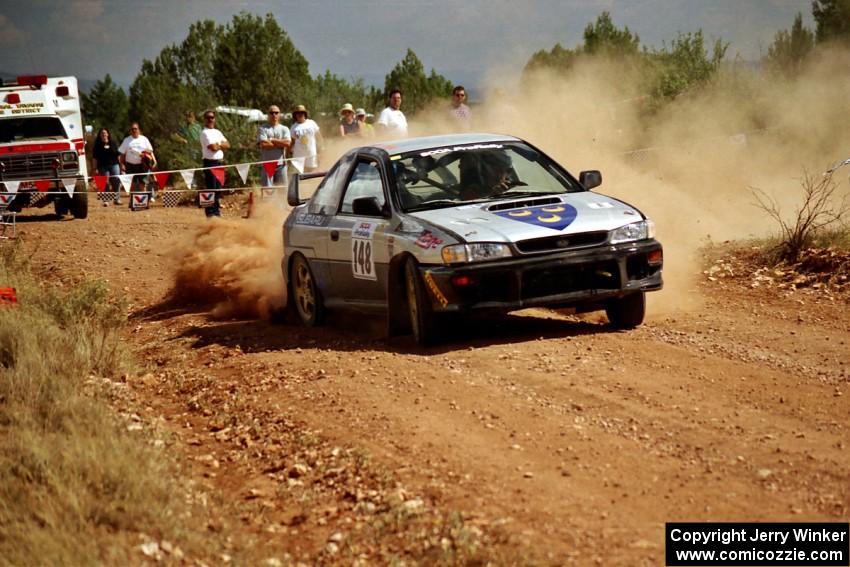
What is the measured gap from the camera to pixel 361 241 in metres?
9.41

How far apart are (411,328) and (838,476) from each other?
432 cm

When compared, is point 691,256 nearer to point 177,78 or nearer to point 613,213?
Result: point 613,213

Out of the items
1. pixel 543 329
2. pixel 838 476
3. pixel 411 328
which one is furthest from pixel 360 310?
pixel 838 476

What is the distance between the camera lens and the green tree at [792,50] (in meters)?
29.2

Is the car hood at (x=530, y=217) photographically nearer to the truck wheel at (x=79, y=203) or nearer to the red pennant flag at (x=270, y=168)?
the red pennant flag at (x=270, y=168)

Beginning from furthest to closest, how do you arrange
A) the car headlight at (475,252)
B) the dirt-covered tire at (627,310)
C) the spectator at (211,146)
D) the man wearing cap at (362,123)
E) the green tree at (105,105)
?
the green tree at (105,105) < the spectator at (211,146) < the man wearing cap at (362,123) < the dirt-covered tire at (627,310) < the car headlight at (475,252)

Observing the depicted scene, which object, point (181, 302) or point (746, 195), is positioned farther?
point (746, 195)

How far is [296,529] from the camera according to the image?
5.57 metres

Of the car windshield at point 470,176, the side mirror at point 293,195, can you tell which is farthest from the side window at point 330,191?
the car windshield at point 470,176

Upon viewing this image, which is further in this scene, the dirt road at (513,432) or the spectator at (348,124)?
the spectator at (348,124)

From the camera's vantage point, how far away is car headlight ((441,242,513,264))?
326 inches

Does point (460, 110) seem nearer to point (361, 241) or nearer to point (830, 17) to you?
point (361, 241)

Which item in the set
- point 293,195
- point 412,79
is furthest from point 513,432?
point 412,79

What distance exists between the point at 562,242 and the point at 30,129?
1790cm
